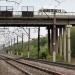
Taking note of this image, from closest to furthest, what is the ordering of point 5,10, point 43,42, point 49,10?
point 5,10 < point 49,10 < point 43,42

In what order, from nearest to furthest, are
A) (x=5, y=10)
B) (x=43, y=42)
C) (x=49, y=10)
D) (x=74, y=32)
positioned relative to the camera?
(x=5, y=10)
(x=49, y=10)
(x=74, y=32)
(x=43, y=42)

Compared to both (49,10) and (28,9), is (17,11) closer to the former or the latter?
(28,9)

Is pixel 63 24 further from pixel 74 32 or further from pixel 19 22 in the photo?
pixel 74 32

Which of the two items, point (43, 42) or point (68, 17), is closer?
point (68, 17)

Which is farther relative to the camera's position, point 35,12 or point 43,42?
point 43,42

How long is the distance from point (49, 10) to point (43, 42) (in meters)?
95.6

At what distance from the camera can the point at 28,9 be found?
79.1m

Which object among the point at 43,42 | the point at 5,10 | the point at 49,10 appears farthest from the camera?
the point at 43,42

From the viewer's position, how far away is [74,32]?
13000 centimetres

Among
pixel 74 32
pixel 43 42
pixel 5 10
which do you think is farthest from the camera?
pixel 43 42

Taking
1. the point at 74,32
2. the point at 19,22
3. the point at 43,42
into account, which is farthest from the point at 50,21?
the point at 43,42

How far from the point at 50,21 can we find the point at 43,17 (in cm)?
211

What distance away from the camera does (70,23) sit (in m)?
81.7

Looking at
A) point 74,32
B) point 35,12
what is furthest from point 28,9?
point 74,32
